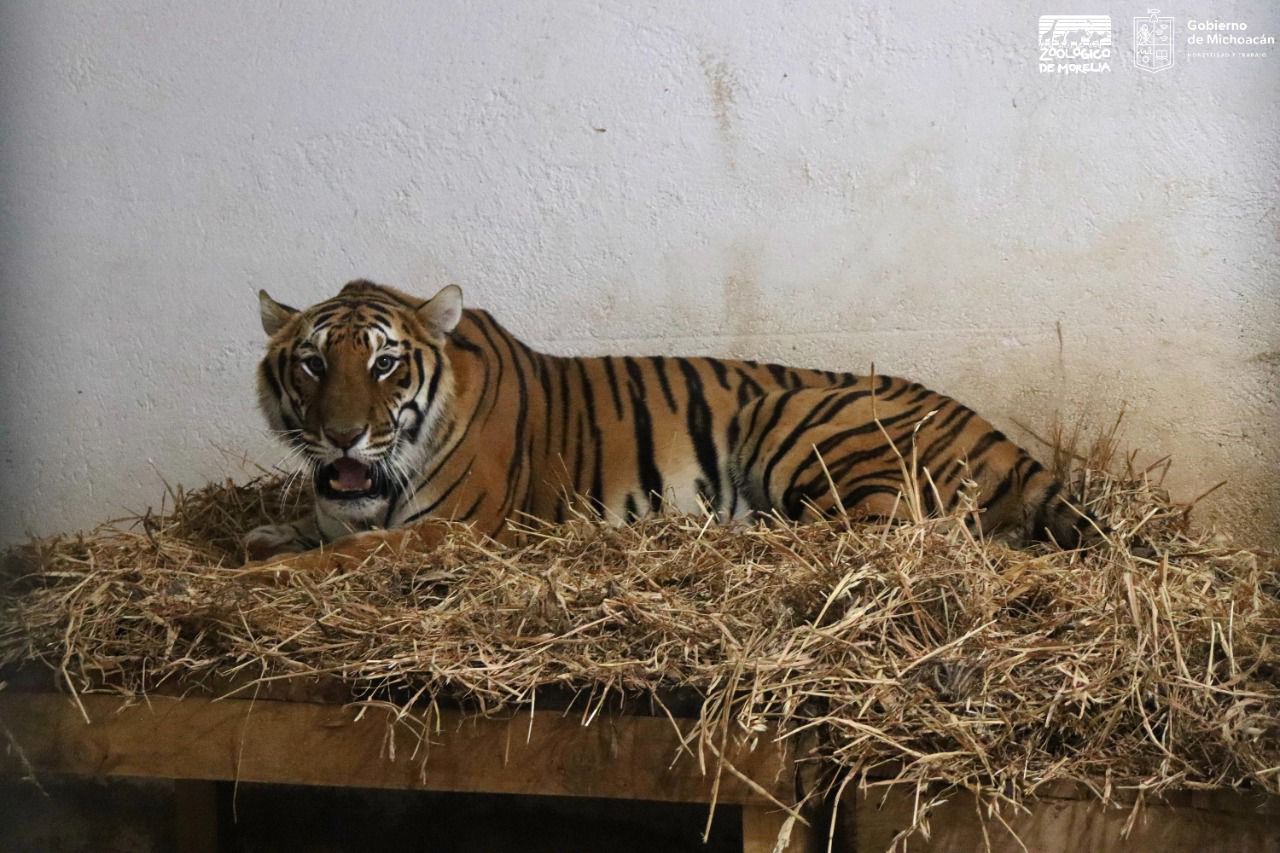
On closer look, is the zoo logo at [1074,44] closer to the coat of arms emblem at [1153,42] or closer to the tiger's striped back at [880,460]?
the coat of arms emblem at [1153,42]

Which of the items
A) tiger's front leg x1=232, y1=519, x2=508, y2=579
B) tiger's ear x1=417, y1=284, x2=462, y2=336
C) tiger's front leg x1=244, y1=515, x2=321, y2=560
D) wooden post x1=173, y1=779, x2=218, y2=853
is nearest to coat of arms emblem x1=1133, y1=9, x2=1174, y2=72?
tiger's ear x1=417, y1=284, x2=462, y2=336

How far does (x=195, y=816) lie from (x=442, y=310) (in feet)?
4.74

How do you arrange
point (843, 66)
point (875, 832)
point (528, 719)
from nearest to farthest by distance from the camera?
point (875, 832), point (528, 719), point (843, 66)

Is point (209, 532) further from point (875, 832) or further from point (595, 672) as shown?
point (875, 832)

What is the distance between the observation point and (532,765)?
7.02 feet

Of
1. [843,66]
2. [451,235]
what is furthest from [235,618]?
[843,66]

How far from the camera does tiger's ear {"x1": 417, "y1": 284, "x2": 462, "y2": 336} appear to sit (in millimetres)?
3199

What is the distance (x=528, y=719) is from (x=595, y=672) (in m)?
0.17

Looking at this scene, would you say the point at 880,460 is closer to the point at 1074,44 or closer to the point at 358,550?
the point at 358,550

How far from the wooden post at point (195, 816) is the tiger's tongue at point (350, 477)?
82 centimetres

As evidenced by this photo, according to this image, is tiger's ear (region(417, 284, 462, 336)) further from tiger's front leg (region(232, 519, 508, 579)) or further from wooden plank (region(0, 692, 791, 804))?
wooden plank (region(0, 692, 791, 804))

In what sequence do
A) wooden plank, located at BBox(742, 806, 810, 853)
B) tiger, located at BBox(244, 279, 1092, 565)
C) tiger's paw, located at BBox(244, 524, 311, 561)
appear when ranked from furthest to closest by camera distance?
tiger's paw, located at BBox(244, 524, 311, 561), tiger, located at BBox(244, 279, 1092, 565), wooden plank, located at BBox(742, 806, 810, 853)

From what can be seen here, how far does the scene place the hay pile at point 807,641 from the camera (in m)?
1.96

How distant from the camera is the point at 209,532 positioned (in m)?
3.39
